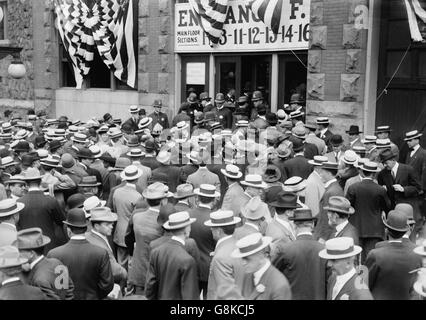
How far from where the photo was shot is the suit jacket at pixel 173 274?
630 cm

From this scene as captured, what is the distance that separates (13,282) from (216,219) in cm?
224

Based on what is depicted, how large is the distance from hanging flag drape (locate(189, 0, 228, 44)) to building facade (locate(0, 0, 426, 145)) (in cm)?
27

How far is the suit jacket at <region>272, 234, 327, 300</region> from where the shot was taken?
643cm

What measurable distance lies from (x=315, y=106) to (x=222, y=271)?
948 centimetres

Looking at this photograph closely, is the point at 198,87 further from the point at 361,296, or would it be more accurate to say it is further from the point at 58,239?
the point at 361,296

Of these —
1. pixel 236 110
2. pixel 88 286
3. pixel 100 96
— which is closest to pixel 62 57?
pixel 100 96

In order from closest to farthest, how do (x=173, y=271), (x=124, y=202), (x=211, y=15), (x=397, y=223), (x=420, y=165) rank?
(x=173, y=271) < (x=397, y=223) < (x=124, y=202) < (x=420, y=165) < (x=211, y=15)

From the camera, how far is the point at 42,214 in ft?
28.1

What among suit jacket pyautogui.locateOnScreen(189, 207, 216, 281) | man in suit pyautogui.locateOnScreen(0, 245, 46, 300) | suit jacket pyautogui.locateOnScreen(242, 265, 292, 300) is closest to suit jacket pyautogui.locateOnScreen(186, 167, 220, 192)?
suit jacket pyautogui.locateOnScreen(189, 207, 216, 281)

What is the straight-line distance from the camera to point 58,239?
8.82 m

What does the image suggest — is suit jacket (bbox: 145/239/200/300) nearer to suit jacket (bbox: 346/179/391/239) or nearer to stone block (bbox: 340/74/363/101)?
suit jacket (bbox: 346/179/391/239)

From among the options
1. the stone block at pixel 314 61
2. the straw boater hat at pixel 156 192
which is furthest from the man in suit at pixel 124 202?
the stone block at pixel 314 61

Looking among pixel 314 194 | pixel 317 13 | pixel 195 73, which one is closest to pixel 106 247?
pixel 314 194

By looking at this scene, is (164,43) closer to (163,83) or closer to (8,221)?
(163,83)
